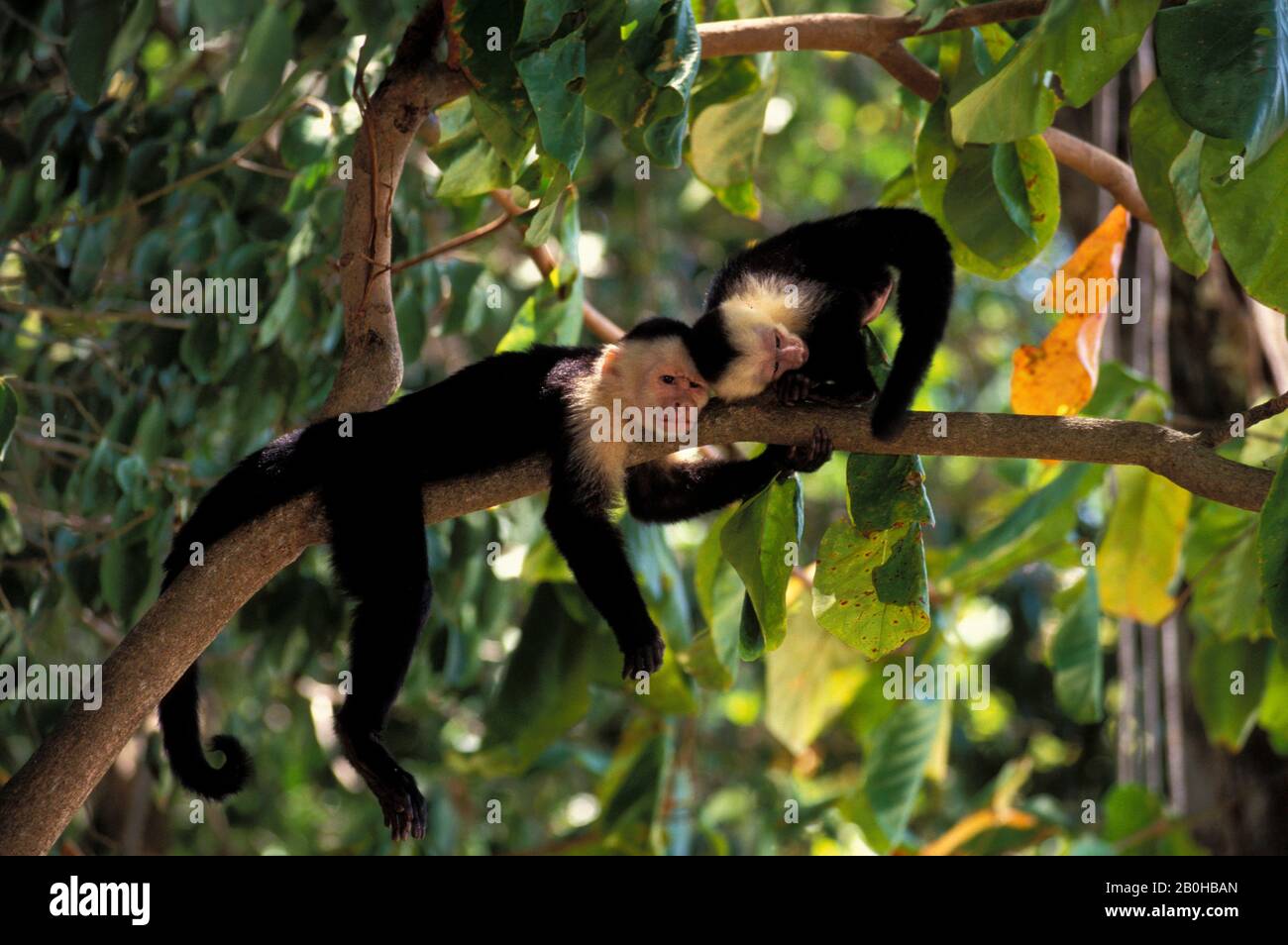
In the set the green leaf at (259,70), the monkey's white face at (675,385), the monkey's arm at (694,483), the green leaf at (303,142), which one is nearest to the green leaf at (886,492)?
the monkey's arm at (694,483)

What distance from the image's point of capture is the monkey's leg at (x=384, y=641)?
102 inches

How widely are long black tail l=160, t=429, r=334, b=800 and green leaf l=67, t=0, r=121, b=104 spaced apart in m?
0.88

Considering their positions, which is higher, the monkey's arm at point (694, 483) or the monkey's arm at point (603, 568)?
the monkey's arm at point (694, 483)

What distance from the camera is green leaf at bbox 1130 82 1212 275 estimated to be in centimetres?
233

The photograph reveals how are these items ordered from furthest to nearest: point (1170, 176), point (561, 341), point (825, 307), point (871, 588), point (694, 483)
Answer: point (561, 341) → point (694, 483) → point (825, 307) → point (871, 588) → point (1170, 176)

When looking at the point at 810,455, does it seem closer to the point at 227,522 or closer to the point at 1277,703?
the point at 227,522

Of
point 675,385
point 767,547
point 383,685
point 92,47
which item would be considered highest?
point 92,47

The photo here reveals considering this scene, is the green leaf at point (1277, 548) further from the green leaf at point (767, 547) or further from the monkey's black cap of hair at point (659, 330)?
the monkey's black cap of hair at point (659, 330)

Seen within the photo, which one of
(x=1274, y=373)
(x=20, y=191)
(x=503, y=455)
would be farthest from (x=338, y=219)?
(x=1274, y=373)

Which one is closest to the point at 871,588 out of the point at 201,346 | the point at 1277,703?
the point at 201,346

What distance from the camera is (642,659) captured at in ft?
9.15

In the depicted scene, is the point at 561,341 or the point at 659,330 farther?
the point at 561,341

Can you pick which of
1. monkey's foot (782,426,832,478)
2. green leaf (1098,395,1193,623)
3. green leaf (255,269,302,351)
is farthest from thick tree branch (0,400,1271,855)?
green leaf (1098,395,1193,623)

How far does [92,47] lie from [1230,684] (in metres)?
3.65
